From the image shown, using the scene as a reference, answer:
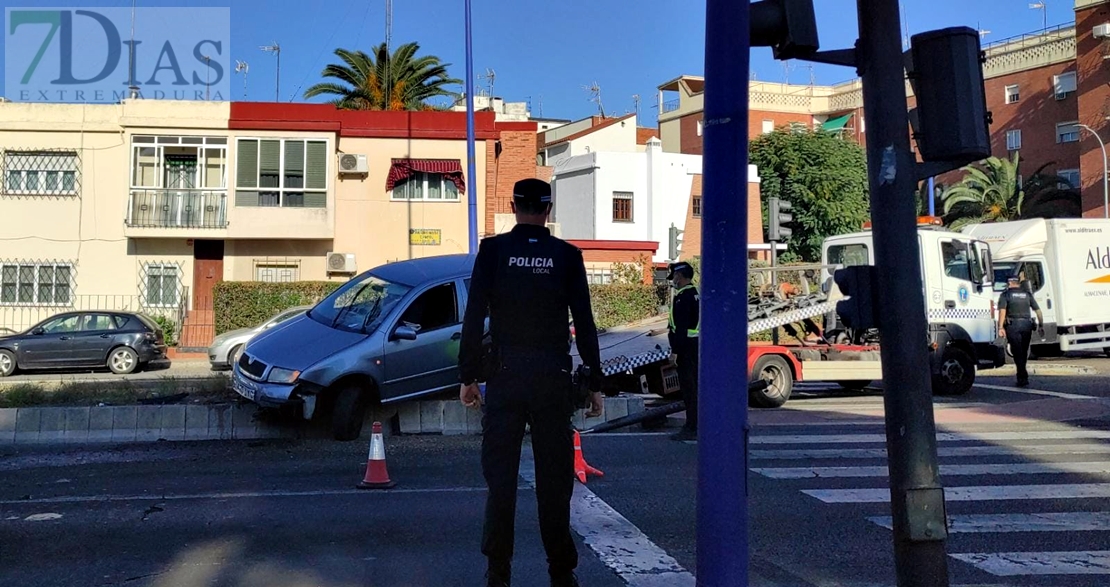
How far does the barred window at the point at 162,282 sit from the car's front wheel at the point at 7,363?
882 cm

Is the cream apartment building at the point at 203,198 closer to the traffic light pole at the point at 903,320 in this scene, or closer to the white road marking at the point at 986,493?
the white road marking at the point at 986,493

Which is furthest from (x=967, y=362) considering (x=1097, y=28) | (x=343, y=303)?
(x=1097, y=28)

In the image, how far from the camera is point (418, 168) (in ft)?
103

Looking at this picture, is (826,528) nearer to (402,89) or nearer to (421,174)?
(421,174)

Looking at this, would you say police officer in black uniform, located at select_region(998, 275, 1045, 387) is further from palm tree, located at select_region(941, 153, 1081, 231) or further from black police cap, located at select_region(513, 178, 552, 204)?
palm tree, located at select_region(941, 153, 1081, 231)

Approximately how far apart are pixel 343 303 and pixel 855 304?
8.04 m

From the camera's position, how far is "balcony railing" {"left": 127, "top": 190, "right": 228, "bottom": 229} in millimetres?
29938

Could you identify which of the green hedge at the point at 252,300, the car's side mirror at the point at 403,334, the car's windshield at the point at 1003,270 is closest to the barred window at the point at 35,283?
the green hedge at the point at 252,300

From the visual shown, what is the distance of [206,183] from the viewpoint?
30969mm

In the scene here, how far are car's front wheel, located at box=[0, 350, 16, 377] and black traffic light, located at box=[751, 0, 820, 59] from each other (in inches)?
870

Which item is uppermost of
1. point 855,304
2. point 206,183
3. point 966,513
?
point 206,183

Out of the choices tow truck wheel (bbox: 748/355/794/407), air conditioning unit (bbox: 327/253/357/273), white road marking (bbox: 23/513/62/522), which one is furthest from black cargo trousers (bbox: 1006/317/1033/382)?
air conditioning unit (bbox: 327/253/357/273)

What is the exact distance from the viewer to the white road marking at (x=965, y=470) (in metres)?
8.45

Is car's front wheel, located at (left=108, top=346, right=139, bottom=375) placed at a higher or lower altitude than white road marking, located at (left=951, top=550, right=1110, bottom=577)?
higher
